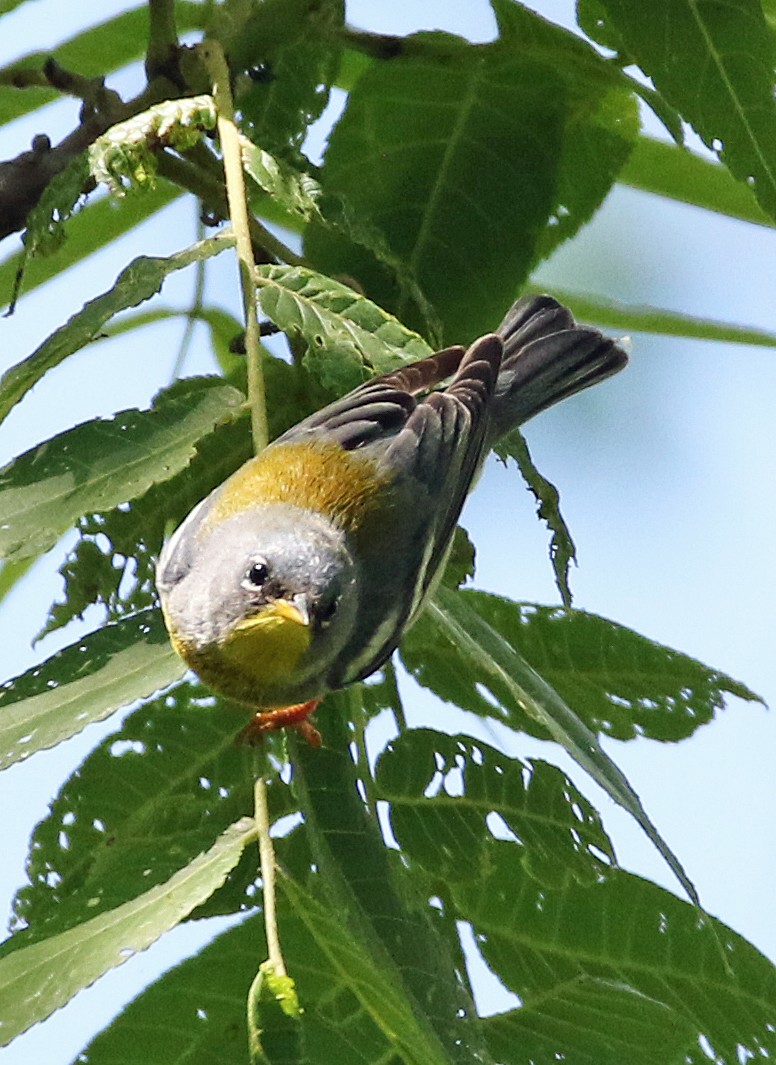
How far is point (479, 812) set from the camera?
49.9 inches

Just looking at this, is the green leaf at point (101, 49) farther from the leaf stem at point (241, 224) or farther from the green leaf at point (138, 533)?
the green leaf at point (138, 533)

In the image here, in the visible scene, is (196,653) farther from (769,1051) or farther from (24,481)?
(769,1051)

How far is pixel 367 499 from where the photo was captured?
1.58 metres

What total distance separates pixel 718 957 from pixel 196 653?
50 centimetres

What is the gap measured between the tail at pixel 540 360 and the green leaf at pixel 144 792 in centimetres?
62

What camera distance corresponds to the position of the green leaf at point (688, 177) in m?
1.89

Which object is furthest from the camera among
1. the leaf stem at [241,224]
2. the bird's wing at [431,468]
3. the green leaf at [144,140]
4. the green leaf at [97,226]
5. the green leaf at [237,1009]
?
the green leaf at [97,226]

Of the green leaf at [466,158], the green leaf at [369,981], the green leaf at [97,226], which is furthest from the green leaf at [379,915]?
the green leaf at [97,226]

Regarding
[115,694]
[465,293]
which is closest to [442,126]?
[465,293]

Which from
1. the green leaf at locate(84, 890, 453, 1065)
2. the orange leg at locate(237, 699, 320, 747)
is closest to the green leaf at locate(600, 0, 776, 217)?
the orange leg at locate(237, 699, 320, 747)

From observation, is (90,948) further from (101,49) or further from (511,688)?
(101,49)

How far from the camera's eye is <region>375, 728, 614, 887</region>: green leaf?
1.25 m

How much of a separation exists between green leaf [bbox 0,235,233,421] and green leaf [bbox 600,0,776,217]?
0.52m

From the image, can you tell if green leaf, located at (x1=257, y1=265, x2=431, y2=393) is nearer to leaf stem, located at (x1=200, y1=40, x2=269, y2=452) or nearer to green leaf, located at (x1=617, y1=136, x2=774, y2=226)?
leaf stem, located at (x1=200, y1=40, x2=269, y2=452)
